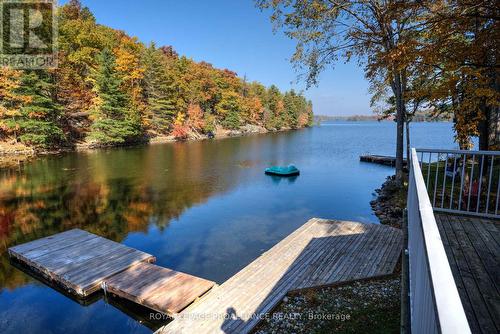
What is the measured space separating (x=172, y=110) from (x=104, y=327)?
48157 mm

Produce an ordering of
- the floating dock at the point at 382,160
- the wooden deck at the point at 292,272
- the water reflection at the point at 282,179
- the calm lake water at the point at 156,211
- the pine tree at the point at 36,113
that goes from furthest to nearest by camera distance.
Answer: the pine tree at the point at 36,113 < the floating dock at the point at 382,160 < the water reflection at the point at 282,179 < the calm lake water at the point at 156,211 < the wooden deck at the point at 292,272

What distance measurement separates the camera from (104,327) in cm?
697

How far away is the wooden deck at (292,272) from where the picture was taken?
550 cm

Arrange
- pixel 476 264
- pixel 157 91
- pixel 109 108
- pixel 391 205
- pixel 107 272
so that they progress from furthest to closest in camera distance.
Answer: pixel 157 91 < pixel 109 108 < pixel 391 205 < pixel 107 272 < pixel 476 264

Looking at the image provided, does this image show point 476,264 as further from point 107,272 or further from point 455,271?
point 107,272

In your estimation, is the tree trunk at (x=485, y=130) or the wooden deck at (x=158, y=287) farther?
the tree trunk at (x=485, y=130)

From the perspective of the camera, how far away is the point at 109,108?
3706cm

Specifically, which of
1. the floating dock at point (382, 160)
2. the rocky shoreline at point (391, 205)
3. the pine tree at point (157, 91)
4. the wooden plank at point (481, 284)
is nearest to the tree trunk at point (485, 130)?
the rocky shoreline at point (391, 205)

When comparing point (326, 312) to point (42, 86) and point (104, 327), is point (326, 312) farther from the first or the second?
point (42, 86)

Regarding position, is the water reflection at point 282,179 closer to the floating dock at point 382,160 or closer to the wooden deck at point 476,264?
the floating dock at point 382,160

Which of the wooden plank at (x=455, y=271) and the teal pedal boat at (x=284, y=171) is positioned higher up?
the wooden plank at (x=455, y=271)

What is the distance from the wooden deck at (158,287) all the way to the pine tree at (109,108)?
32.7 meters

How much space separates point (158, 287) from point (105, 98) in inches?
1386

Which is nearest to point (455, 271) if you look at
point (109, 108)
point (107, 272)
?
point (107, 272)
